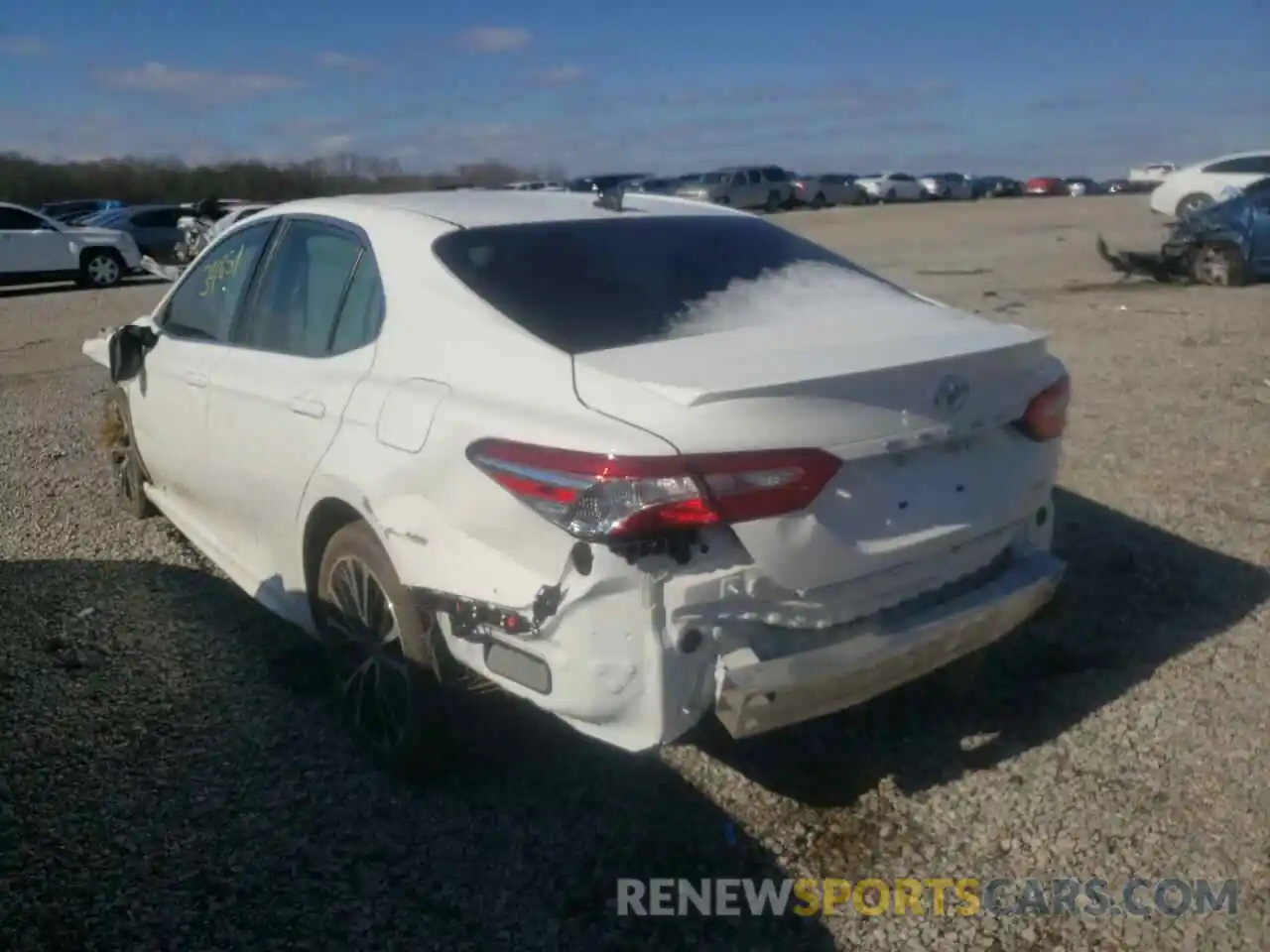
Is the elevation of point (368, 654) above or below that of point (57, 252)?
below

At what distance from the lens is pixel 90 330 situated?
14875 mm

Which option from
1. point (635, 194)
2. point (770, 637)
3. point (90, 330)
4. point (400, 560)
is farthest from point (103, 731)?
point (90, 330)

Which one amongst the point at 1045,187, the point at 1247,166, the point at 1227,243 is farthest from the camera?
the point at 1045,187

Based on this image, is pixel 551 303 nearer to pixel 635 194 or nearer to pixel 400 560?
pixel 400 560

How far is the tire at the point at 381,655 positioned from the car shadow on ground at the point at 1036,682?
32.1 inches

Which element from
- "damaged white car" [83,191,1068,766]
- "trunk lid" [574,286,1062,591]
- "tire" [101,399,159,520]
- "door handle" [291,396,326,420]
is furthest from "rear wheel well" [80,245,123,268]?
"trunk lid" [574,286,1062,591]

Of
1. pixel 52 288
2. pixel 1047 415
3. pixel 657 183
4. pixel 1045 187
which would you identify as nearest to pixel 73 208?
pixel 52 288

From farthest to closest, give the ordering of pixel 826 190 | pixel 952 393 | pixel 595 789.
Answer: pixel 826 190, pixel 595 789, pixel 952 393

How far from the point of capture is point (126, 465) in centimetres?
597

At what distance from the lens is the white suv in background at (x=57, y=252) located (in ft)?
66.9

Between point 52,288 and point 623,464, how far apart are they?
23.2 meters

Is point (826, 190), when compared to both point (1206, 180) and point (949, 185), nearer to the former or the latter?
point (949, 185)

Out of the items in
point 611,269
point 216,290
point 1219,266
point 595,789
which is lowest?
point 595,789

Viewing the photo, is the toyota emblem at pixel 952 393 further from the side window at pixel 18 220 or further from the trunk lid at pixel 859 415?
the side window at pixel 18 220
